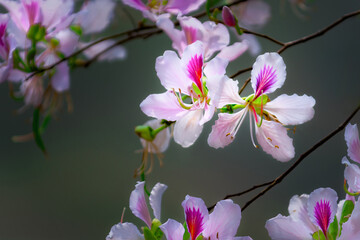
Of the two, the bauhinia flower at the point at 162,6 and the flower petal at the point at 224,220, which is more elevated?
the bauhinia flower at the point at 162,6

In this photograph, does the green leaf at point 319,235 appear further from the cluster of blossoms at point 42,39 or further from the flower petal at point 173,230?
the cluster of blossoms at point 42,39

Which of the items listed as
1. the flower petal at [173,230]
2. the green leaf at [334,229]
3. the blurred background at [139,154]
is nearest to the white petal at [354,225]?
the green leaf at [334,229]

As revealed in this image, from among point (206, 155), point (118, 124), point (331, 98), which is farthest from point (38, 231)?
point (331, 98)

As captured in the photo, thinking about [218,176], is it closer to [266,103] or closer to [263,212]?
[263,212]

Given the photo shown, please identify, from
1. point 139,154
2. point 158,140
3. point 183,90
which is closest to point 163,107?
point 183,90

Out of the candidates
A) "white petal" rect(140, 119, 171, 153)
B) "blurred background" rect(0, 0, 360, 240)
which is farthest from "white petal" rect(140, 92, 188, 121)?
"blurred background" rect(0, 0, 360, 240)
